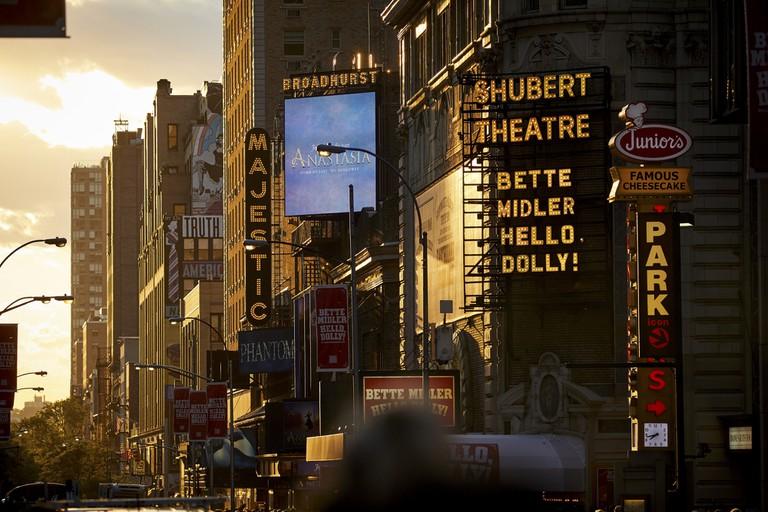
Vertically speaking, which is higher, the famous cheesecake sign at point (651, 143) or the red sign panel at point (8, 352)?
the famous cheesecake sign at point (651, 143)

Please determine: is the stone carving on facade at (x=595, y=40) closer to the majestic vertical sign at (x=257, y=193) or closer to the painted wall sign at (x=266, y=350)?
the painted wall sign at (x=266, y=350)

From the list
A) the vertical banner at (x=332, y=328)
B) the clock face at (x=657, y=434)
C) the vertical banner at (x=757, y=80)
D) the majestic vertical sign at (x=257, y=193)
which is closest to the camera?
the vertical banner at (x=757, y=80)

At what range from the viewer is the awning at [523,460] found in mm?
10016

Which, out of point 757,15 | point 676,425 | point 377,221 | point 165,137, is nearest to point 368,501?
point 757,15

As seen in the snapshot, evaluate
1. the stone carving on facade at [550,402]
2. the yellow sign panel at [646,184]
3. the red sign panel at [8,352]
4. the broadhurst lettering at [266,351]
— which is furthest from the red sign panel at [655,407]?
the broadhurst lettering at [266,351]

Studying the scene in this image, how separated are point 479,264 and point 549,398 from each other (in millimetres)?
5237

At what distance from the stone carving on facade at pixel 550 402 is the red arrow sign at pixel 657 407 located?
9.59m

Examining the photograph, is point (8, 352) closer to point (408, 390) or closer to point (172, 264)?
point (408, 390)

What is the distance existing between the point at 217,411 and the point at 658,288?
4104cm

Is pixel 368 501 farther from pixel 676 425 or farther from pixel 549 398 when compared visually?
pixel 549 398

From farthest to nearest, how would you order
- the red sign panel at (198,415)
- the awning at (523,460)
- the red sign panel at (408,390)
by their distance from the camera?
1. the red sign panel at (198,415)
2. the red sign panel at (408,390)
3. the awning at (523,460)

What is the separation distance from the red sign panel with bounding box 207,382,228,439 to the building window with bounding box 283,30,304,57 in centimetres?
3855

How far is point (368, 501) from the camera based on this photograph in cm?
958

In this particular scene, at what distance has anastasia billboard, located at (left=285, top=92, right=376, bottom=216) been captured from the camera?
283 ft
